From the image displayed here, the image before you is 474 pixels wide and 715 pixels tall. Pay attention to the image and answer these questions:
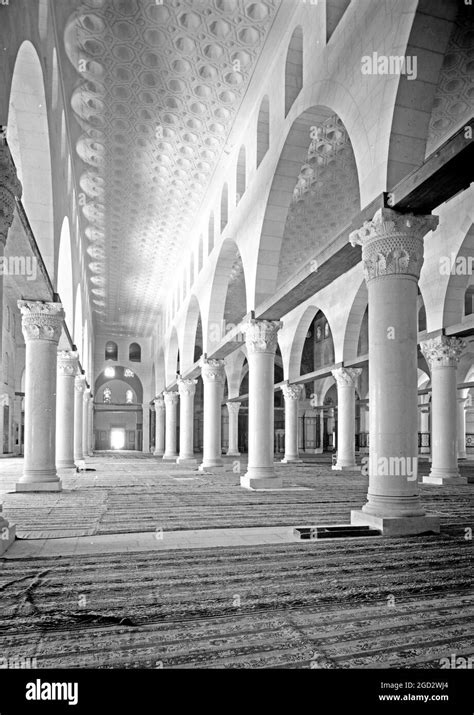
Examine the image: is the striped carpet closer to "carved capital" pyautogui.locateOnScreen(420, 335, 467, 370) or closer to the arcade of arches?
the arcade of arches

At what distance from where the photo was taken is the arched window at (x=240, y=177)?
14.5 meters

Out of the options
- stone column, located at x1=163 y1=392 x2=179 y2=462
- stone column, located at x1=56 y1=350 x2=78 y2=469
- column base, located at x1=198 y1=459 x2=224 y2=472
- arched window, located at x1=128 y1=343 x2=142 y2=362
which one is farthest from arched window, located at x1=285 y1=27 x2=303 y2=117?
arched window, located at x1=128 y1=343 x2=142 y2=362

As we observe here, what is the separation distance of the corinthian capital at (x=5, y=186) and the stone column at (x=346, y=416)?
1626cm

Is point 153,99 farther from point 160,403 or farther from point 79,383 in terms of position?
point 160,403

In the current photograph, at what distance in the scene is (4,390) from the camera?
3183cm

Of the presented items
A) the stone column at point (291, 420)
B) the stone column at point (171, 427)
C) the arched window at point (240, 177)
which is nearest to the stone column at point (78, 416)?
the stone column at point (171, 427)

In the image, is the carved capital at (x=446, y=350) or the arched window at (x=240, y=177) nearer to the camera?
the arched window at (x=240, y=177)

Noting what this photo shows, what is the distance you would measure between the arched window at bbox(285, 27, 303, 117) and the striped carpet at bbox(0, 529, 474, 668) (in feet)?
29.2

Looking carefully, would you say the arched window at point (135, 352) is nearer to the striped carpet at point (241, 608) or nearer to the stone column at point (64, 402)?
the stone column at point (64, 402)

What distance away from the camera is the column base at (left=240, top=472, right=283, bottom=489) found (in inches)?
511

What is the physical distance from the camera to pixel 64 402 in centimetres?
1859

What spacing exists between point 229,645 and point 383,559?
270cm

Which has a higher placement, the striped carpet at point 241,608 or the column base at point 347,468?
the striped carpet at point 241,608
